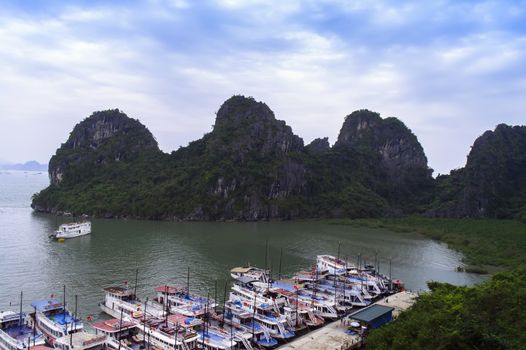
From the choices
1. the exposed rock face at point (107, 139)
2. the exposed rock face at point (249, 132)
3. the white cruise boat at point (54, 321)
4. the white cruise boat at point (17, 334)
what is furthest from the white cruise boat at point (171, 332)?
the exposed rock face at point (107, 139)

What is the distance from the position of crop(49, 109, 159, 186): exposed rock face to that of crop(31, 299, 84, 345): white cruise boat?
7441 centimetres

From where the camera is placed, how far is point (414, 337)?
18.1 m

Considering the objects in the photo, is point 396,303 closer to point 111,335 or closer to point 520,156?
point 111,335

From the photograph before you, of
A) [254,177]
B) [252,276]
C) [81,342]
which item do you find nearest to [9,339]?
[81,342]

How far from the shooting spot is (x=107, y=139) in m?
98.9

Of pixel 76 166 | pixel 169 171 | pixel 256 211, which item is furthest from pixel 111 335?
pixel 76 166

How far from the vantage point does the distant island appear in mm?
78125

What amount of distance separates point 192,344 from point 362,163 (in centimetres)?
8712

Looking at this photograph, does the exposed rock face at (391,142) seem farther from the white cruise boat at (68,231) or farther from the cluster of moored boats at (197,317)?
the cluster of moored boats at (197,317)

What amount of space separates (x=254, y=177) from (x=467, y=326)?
215 ft

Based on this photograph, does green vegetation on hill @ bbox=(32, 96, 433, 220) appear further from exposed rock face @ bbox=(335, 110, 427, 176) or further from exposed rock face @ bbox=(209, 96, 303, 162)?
exposed rock face @ bbox=(335, 110, 427, 176)

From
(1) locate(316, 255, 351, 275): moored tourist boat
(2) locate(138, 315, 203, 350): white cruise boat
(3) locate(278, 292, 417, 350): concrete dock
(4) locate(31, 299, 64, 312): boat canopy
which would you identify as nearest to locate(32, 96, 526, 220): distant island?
(1) locate(316, 255, 351, 275): moored tourist boat

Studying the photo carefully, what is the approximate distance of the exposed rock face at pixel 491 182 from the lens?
82375 millimetres

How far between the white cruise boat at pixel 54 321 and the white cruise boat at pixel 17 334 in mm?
467
